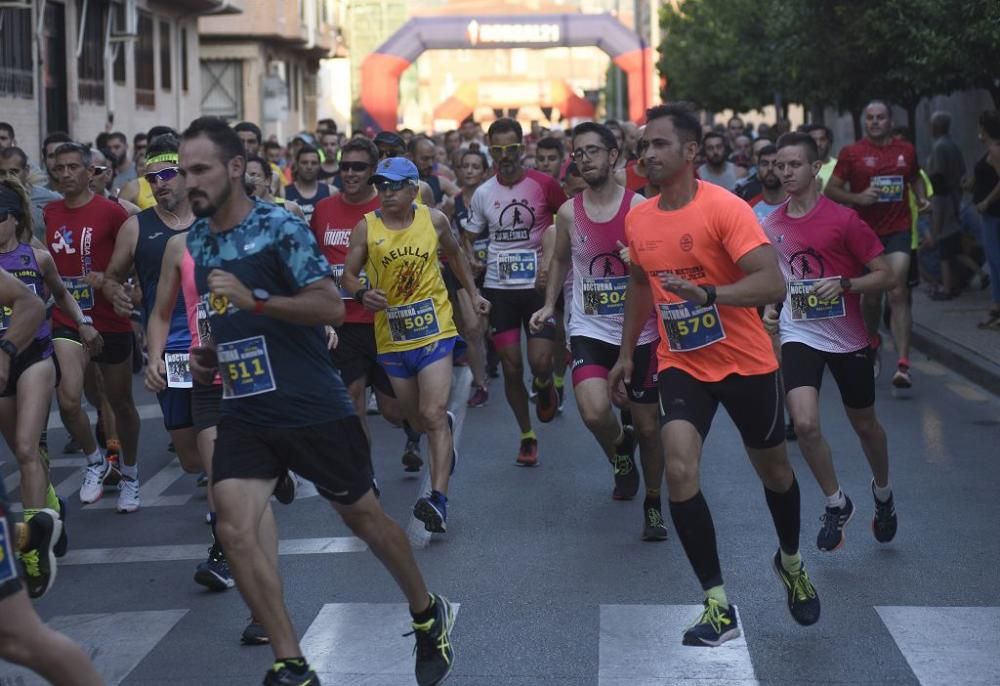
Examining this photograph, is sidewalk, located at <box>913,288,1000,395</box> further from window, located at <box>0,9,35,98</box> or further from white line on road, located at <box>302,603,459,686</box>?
window, located at <box>0,9,35,98</box>

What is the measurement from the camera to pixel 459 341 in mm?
8906

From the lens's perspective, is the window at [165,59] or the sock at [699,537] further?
the window at [165,59]

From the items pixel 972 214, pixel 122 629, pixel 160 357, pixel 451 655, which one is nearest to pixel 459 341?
pixel 160 357

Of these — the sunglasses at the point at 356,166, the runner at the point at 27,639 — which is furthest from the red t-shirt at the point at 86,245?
the runner at the point at 27,639

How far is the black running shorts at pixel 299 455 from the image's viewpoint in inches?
211

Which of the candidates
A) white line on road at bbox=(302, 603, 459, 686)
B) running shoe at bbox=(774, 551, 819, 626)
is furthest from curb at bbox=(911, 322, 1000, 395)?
white line on road at bbox=(302, 603, 459, 686)

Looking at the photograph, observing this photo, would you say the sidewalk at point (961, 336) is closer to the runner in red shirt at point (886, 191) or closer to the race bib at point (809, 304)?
the runner in red shirt at point (886, 191)

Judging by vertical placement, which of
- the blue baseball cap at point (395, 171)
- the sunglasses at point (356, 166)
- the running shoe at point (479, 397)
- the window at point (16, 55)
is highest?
the window at point (16, 55)

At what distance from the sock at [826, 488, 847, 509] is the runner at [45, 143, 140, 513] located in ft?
12.5

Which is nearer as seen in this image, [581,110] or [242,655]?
[242,655]

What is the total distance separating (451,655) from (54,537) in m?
1.32

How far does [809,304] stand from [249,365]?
3164 mm

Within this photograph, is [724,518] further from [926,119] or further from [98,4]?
[98,4]

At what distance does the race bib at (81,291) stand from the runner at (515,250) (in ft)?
7.70
